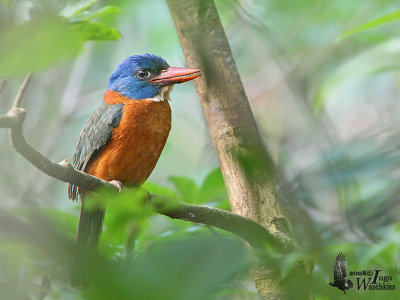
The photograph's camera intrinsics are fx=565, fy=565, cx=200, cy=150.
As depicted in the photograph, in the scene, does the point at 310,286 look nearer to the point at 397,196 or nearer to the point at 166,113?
the point at 397,196

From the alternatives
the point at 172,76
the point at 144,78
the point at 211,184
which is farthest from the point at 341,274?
the point at 144,78

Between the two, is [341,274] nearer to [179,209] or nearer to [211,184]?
[179,209]

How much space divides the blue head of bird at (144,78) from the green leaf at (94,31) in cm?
116

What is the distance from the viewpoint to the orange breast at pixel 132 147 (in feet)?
10.3

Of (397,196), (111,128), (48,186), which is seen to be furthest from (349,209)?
(48,186)

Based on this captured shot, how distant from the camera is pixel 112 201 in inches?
32.3

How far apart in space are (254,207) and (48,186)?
3.27m

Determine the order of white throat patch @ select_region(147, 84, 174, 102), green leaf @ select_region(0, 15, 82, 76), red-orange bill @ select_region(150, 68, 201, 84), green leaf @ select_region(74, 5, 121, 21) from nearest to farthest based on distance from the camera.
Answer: green leaf @ select_region(0, 15, 82, 76), green leaf @ select_region(74, 5, 121, 21), red-orange bill @ select_region(150, 68, 201, 84), white throat patch @ select_region(147, 84, 174, 102)

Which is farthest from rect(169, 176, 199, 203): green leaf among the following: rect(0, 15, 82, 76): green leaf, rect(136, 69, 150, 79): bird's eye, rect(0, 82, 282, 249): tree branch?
rect(136, 69, 150, 79): bird's eye

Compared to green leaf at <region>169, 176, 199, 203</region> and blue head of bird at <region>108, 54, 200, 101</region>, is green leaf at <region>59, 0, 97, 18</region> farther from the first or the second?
blue head of bird at <region>108, 54, 200, 101</region>

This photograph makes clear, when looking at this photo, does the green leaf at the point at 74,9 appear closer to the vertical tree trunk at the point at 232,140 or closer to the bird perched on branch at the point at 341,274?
the vertical tree trunk at the point at 232,140
